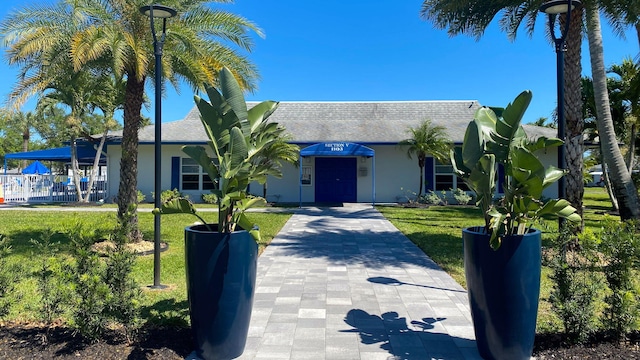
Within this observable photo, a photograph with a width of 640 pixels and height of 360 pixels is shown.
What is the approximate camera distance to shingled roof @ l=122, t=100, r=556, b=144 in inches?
769

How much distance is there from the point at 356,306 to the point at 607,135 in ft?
22.7

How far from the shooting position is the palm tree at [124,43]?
794 centimetres

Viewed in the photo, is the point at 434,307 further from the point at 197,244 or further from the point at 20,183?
the point at 20,183

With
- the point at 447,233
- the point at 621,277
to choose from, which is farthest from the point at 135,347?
the point at 447,233

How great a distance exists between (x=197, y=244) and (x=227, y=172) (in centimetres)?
67

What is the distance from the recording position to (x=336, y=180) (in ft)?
66.1

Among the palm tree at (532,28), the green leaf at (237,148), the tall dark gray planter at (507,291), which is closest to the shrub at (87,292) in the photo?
the green leaf at (237,148)

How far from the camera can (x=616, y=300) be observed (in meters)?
3.63

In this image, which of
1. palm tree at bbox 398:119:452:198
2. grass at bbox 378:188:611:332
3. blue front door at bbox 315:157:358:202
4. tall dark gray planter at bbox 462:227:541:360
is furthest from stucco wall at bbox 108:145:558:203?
tall dark gray planter at bbox 462:227:541:360

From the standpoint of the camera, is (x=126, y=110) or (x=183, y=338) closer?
(x=183, y=338)

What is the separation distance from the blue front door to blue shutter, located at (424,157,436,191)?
3.46 m

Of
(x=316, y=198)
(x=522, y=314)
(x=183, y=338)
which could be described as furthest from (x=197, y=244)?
(x=316, y=198)

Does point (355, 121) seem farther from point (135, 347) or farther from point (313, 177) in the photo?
point (135, 347)

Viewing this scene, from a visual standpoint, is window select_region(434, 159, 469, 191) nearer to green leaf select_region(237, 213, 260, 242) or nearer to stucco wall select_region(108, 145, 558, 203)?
stucco wall select_region(108, 145, 558, 203)
